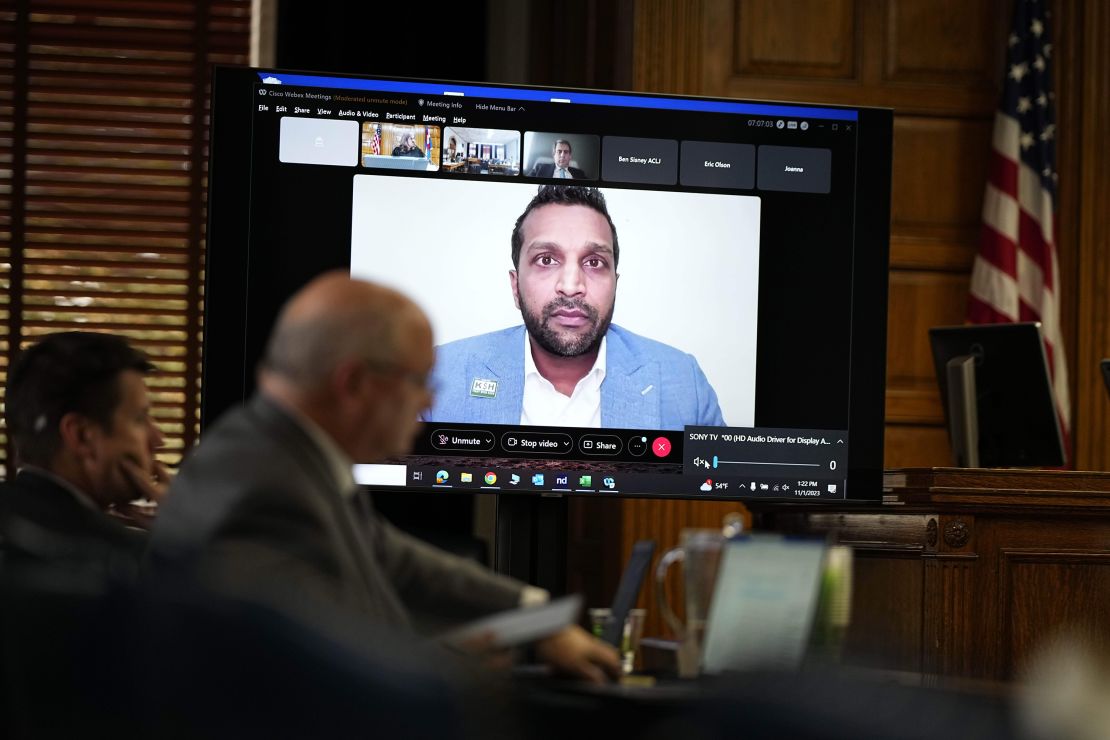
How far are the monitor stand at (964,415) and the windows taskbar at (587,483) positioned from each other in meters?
0.49

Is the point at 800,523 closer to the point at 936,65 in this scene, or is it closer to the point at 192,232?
the point at 936,65

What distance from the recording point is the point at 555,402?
3.83 m

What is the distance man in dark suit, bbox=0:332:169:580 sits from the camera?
117 inches

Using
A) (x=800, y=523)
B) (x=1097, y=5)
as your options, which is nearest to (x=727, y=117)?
(x=800, y=523)

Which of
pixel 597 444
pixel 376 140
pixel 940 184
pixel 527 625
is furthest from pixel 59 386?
pixel 940 184

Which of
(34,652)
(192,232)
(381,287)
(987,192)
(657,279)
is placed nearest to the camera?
(34,652)

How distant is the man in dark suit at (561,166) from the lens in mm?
3895

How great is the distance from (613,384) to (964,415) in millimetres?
1089

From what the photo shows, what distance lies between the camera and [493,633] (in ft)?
5.50

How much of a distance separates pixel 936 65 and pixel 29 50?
3.66 m

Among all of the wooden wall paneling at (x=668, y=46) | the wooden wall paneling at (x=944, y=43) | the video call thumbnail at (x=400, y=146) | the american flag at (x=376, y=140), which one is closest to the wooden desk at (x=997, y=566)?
the video call thumbnail at (x=400, y=146)

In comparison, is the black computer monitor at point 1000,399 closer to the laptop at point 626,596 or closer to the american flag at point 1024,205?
the american flag at point 1024,205

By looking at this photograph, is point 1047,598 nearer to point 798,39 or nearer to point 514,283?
point 514,283

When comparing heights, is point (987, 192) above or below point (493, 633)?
above
